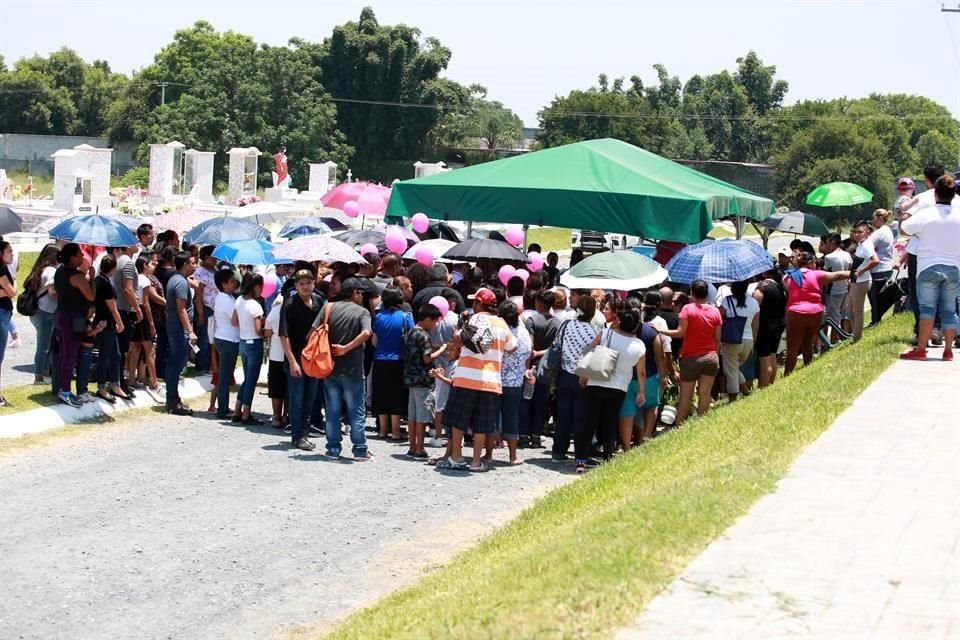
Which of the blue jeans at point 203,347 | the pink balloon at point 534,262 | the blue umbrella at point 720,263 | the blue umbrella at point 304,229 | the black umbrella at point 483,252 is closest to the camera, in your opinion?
the blue umbrella at point 720,263

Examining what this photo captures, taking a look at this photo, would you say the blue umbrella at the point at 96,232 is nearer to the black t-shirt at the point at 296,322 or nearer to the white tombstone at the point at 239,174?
the black t-shirt at the point at 296,322

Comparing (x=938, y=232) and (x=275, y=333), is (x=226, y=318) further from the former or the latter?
(x=938, y=232)

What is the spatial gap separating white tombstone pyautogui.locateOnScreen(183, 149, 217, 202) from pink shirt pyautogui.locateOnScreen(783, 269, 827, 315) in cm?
3554

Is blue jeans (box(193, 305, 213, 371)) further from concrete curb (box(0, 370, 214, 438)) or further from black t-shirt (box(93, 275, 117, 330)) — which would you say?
black t-shirt (box(93, 275, 117, 330))

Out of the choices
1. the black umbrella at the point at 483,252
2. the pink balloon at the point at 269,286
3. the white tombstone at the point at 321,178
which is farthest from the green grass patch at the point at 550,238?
the pink balloon at the point at 269,286

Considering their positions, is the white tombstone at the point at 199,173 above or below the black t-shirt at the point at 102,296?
above

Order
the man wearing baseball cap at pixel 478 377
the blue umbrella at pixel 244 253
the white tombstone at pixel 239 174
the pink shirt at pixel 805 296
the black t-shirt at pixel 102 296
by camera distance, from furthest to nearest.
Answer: the white tombstone at pixel 239 174 < the blue umbrella at pixel 244 253 < the pink shirt at pixel 805 296 < the black t-shirt at pixel 102 296 < the man wearing baseball cap at pixel 478 377

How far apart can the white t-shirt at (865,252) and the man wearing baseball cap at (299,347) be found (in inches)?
248

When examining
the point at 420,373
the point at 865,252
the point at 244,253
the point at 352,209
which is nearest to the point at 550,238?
the point at 352,209

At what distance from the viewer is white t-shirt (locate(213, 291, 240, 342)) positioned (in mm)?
13086

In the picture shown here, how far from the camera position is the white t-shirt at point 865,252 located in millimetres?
14742

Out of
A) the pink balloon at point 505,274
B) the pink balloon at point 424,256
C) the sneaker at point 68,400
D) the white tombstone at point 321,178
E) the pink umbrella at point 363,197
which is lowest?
the sneaker at point 68,400

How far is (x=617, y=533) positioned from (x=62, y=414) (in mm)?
6907

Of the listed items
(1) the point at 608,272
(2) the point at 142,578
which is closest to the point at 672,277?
(1) the point at 608,272
